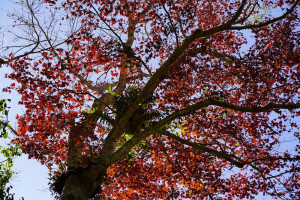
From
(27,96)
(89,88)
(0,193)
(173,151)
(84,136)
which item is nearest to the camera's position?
(0,193)

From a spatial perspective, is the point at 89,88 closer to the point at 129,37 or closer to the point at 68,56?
the point at 68,56

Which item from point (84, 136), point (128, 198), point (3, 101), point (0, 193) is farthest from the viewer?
point (128, 198)

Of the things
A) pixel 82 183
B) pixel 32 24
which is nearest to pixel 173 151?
pixel 82 183

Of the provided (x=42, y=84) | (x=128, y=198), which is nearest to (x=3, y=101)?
(x=42, y=84)

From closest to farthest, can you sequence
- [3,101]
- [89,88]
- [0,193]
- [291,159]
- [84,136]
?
[3,101], [0,193], [291,159], [84,136], [89,88]

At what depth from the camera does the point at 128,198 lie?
37.9ft

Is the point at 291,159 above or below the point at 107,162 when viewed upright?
above

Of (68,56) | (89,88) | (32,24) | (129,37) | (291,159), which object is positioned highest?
(129,37)

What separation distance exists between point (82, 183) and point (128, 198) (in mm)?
6798

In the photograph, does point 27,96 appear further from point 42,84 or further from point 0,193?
point 0,193

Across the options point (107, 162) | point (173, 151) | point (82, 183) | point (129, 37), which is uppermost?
point (129, 37)

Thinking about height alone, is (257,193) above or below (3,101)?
above

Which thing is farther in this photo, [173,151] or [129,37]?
[129,37]

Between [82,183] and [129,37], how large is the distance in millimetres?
7863
